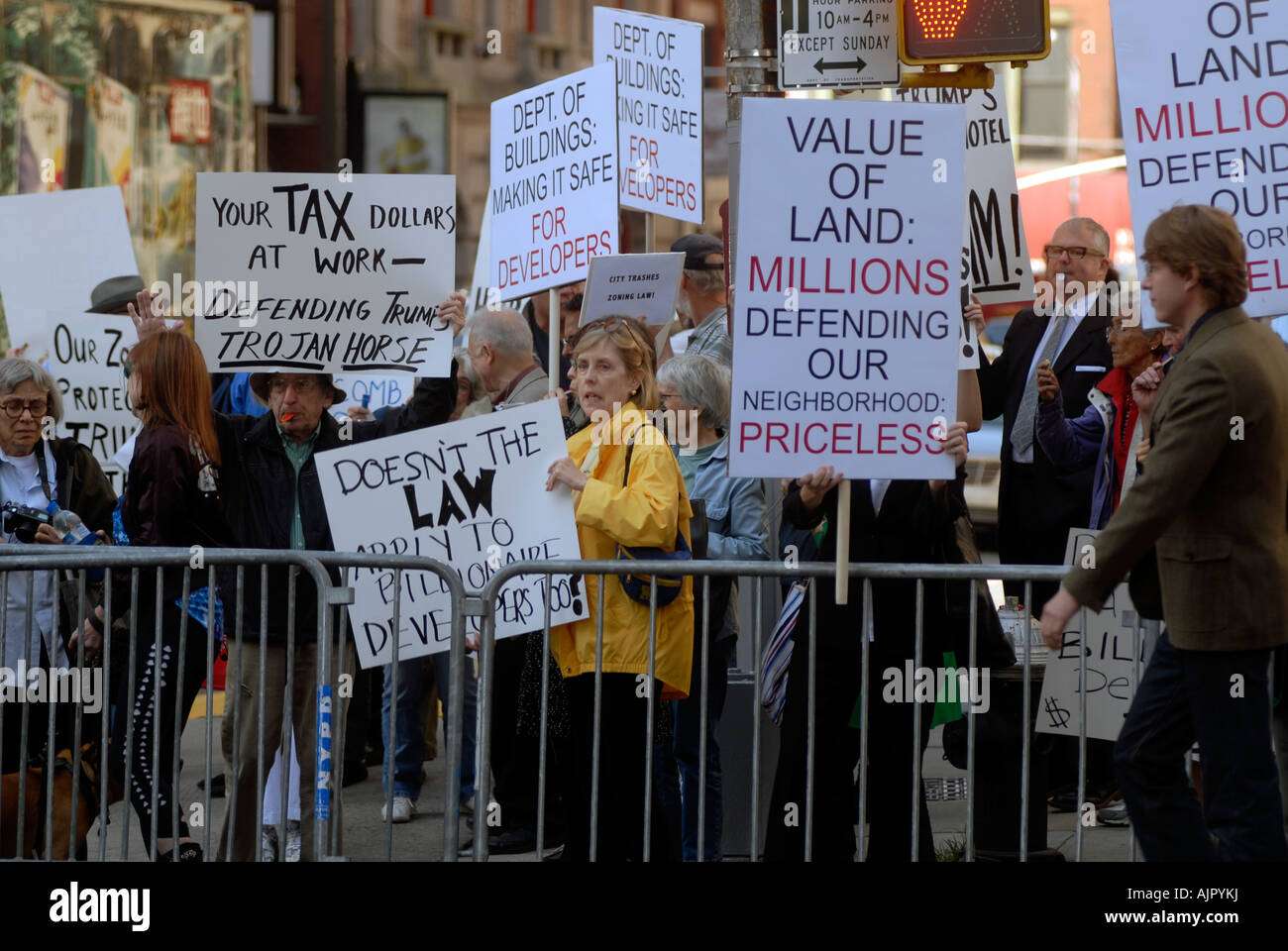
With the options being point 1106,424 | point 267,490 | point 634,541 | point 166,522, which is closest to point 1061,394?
point 1106,424

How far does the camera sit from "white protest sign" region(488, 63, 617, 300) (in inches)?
319

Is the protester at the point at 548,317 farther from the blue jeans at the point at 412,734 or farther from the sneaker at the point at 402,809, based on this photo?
the sneaker at the point at 402,809

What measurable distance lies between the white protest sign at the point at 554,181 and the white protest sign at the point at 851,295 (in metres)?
2.16

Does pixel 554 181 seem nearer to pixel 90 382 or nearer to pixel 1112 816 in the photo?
pixel 90 382

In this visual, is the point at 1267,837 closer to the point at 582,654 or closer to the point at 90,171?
the point at 582,654

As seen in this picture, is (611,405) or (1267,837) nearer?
(1267,837)

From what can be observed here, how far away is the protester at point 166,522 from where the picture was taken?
21.6 ft

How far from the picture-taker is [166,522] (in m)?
6.73

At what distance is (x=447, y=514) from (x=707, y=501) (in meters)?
1.23

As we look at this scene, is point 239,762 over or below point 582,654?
below
